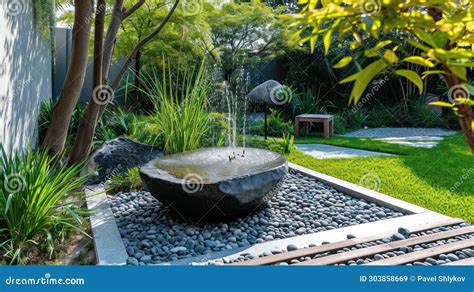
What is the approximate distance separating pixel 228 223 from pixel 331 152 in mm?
3704

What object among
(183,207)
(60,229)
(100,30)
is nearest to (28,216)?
(60,229)

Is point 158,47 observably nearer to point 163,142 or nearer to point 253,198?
point 163,142

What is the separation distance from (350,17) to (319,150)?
6109 mm

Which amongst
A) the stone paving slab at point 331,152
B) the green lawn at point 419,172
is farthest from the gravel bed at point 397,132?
the stone paving slab at point 331,152

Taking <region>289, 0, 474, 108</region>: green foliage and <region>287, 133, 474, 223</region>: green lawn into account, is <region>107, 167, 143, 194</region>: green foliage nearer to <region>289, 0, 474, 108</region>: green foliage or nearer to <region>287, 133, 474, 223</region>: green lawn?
<region>287, 133, 474, 223</region>: green lawn

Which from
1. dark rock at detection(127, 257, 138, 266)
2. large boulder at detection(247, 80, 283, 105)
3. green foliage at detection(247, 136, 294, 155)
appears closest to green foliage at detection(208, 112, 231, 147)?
green foliage at detection(247, 136, 294, 155)

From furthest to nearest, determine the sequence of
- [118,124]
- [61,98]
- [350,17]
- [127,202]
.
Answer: [118,124]
[61,98]
[127,202]
[350,17]

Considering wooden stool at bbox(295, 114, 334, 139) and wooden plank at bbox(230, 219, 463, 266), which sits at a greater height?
wooden stool at bbox(295, 114, 334, 139)

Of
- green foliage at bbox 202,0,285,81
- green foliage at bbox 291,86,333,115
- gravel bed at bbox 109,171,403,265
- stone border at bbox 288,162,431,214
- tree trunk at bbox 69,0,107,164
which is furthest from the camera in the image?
green foliage at bbox 202,0,285,81

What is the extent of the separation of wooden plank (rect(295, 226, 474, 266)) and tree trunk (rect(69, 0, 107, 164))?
115 inches

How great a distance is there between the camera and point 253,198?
126 inches

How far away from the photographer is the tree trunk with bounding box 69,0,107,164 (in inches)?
174

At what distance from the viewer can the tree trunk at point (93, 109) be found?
14.5 ft

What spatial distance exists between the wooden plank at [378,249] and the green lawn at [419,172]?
538mm
